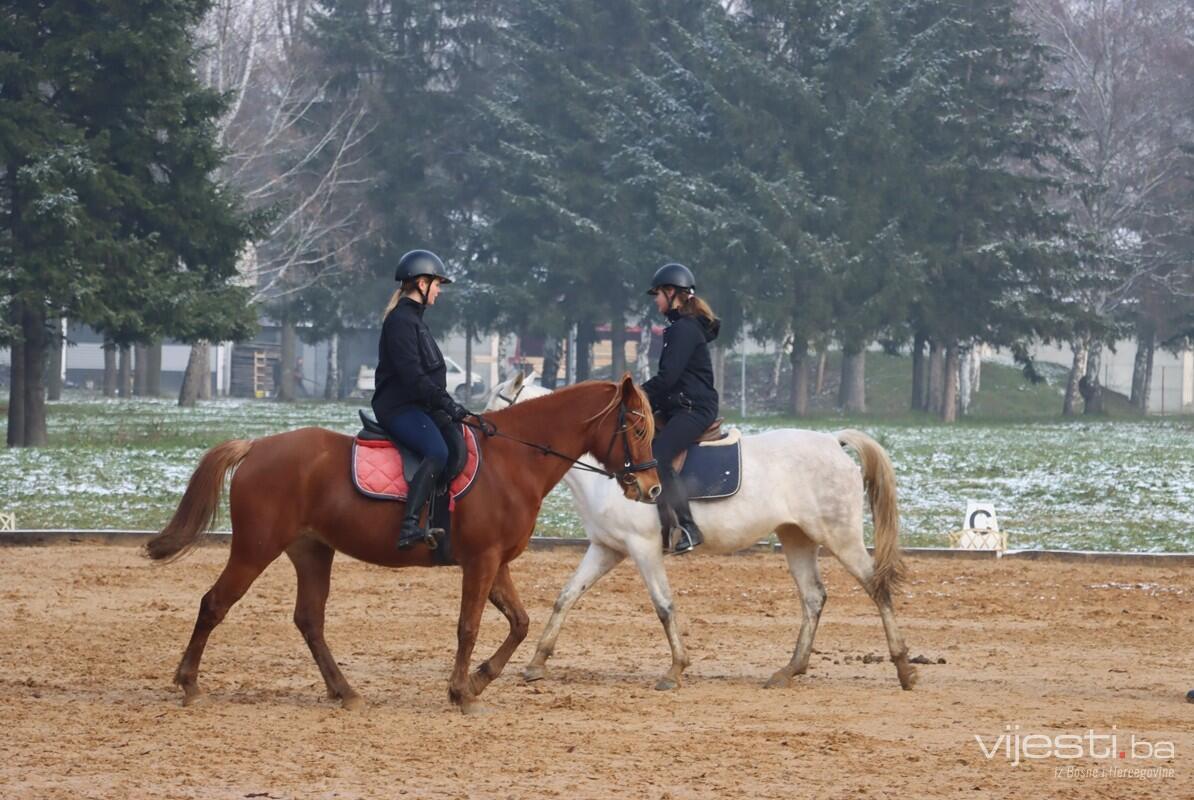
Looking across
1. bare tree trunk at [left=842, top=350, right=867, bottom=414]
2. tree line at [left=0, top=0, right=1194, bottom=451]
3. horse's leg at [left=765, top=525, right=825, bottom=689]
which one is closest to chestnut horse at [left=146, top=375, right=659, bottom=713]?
horse's leg at [left=765, top=525, right=825, bottom=689]

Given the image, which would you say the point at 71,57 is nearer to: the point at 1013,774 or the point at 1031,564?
the point at 1031,564

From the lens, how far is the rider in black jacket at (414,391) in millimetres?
9680

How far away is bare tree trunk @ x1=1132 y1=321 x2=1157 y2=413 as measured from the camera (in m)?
58.1

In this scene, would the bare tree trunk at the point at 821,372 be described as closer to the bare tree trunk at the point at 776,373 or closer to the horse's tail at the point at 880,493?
the bare tree trunk at the point at 776,373

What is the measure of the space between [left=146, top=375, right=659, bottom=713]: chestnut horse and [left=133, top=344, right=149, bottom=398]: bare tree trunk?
161ft

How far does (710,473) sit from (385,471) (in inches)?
98.7

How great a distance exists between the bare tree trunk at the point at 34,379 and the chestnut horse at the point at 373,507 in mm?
20853

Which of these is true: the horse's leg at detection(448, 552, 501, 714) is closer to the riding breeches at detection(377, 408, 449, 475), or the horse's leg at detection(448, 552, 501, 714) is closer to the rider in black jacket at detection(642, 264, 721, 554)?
the riding breeches at detection(377, 408, 449, 475)

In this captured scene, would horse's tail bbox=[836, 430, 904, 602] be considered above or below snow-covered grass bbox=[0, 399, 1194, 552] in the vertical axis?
above

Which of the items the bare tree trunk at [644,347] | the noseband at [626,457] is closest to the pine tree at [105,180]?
the noseband at [626,457]

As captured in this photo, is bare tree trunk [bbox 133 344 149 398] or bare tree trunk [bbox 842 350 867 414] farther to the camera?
bare tree trunk [bbox 133 344 149 398]

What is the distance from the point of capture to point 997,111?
48.3m

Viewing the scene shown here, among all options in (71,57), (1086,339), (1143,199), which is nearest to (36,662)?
(71,57)

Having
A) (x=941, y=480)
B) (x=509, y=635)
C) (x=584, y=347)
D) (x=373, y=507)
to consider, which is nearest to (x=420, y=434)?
(x=373, y=507)
